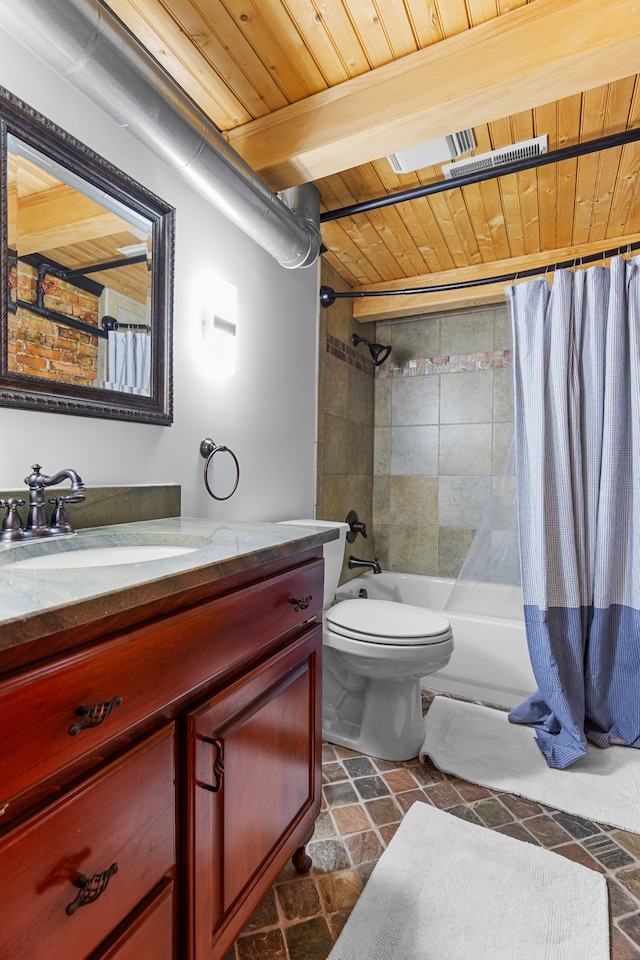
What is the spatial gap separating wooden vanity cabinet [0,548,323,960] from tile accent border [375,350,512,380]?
2.36 metres

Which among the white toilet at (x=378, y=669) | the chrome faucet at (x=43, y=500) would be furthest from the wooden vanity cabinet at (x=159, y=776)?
the white toilet at (x=378, y=669)

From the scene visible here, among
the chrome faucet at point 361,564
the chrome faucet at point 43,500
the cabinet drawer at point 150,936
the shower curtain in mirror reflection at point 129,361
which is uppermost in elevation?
the shower curtain in mirror reflection at point 129,361

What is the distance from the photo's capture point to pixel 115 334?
4.49ft

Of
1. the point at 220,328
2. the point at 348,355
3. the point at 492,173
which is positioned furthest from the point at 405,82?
the point at 348,355

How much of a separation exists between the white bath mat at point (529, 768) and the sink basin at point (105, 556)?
135cm

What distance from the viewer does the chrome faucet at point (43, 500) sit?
41.8 inches

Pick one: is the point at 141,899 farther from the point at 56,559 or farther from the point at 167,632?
the point at 56,559

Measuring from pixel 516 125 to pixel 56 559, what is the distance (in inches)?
77.5

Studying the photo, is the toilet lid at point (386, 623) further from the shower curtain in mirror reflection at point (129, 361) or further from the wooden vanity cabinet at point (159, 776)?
the shower curtain in mirror reflection at point (129, 361)

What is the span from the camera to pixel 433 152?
178 centimetres

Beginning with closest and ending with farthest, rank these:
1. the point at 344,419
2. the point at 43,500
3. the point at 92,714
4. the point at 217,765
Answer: the point at 92,714 → the point at 217,765 → the point at 43,500 → the point at 344,419

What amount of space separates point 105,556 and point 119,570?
1.06 feet

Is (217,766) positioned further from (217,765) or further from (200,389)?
(200,389)

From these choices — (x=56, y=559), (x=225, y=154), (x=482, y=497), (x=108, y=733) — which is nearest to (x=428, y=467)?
(x=482, y=497)
